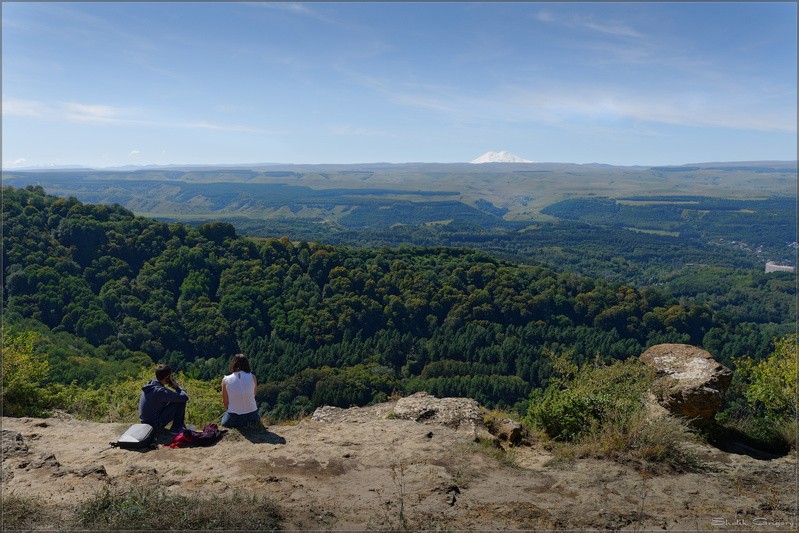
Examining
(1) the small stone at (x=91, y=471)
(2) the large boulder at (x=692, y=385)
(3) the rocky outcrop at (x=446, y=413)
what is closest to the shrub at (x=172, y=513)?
(1) the small stone at (x=91, y=471)

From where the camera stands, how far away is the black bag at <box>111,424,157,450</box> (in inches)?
306

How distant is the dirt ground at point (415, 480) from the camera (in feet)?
19.1

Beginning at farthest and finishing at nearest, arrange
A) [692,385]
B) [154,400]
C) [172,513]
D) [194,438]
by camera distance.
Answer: [692,385], [154,400], [194,438], [172,513]

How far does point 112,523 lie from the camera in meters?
5.07

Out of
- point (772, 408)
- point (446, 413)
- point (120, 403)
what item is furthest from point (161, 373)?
point (772, 408)

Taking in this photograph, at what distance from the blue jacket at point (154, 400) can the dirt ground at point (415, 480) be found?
1.50 feet

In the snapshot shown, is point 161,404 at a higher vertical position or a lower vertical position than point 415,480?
higher

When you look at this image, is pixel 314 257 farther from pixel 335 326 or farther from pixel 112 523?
pixel 112 523

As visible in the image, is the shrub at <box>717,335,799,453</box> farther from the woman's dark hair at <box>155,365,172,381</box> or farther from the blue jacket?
the woman's dark hair at <box>155,365,172,381</box>

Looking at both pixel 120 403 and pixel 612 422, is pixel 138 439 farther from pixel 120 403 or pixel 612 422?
pixel 612 422

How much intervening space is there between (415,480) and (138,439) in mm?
4541

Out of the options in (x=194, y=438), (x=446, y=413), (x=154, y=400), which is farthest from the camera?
(x=446, y=413)

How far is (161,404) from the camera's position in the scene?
8.24m

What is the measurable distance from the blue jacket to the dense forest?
107 feet
